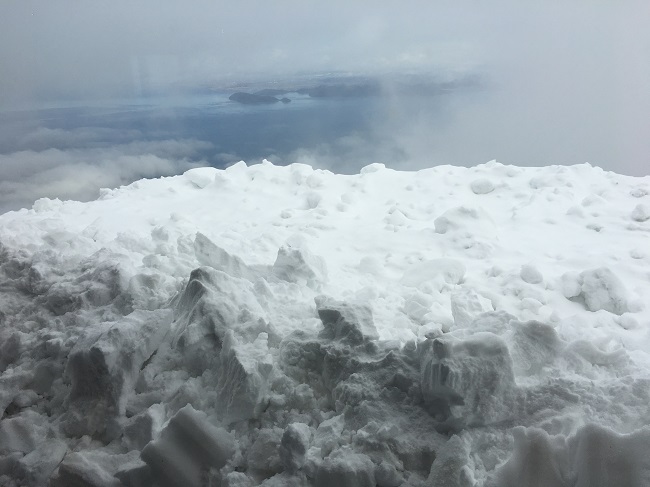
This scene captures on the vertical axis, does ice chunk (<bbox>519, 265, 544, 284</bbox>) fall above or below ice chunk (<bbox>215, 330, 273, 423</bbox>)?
below

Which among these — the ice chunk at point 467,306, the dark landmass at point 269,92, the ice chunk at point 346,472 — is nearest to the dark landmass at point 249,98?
the dark landmass at point 269,92

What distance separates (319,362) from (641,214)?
228 centimetres

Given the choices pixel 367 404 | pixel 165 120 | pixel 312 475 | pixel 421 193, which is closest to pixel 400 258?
pixel 421 193

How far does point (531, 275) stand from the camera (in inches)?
85.4

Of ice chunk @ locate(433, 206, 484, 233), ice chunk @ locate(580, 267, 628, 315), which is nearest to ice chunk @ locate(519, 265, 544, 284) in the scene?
ice chunk @ locate(580, 267, 628, 315)

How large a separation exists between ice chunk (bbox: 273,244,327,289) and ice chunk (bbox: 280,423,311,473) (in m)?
0.86

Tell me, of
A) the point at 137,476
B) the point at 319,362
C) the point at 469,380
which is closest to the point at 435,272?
the point at 319,362

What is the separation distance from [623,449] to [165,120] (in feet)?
11.5

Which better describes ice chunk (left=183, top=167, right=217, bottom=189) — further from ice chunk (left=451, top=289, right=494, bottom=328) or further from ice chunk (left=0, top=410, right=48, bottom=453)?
ice chunk (left=0, top=410, right=48, bottom=453)

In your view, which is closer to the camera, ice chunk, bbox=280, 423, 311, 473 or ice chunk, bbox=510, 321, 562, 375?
ice chunk, bbox=280, 423, 311, 473

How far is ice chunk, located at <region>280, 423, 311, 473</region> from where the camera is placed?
1.10m

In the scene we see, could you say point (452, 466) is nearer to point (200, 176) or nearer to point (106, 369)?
point (106, 369)

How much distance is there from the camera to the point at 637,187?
3281 mm

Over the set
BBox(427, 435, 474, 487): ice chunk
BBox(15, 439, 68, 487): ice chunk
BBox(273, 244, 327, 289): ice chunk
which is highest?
BBox(427, 435, 474, 487): ice chunk
